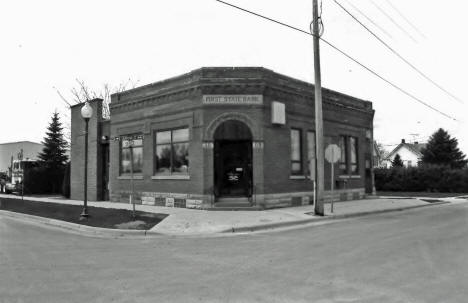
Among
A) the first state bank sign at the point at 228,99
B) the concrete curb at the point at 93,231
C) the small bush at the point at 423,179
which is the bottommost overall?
the concrete curb at the point at 93,231

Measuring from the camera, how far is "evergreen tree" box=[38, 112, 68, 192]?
119 ft

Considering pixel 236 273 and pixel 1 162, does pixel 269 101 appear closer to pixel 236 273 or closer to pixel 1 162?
pixel 236 273

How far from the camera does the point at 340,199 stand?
23.2m

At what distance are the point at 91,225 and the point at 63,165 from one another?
89.4 feet

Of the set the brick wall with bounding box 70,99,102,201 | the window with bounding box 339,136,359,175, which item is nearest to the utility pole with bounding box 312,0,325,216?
the window with bounding box 339,136,359,175

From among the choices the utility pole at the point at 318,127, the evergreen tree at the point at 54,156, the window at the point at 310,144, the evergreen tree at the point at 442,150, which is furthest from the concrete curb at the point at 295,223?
the evergreen tree at the point at 442,150

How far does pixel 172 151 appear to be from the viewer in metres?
19.7

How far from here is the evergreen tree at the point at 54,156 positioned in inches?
1430

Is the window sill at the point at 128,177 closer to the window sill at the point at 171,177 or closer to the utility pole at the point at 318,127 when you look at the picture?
the window sill at the point at 171,177

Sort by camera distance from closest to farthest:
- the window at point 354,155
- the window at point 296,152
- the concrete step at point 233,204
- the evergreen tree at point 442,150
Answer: the concrete step at point 233,204 → the window at point 296,152 → the window at point 354,155 → the evergreen tree at point 442,150

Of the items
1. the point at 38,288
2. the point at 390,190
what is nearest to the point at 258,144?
the point at 38,288

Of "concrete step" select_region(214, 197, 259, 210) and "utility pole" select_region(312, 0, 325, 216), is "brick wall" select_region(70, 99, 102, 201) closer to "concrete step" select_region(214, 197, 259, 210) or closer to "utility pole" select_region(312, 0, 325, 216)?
"concrete step" select_region(214, 197, 259, 210)

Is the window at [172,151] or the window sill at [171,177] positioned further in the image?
the window at [172,151]

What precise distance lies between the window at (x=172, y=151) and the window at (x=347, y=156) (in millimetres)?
9475
